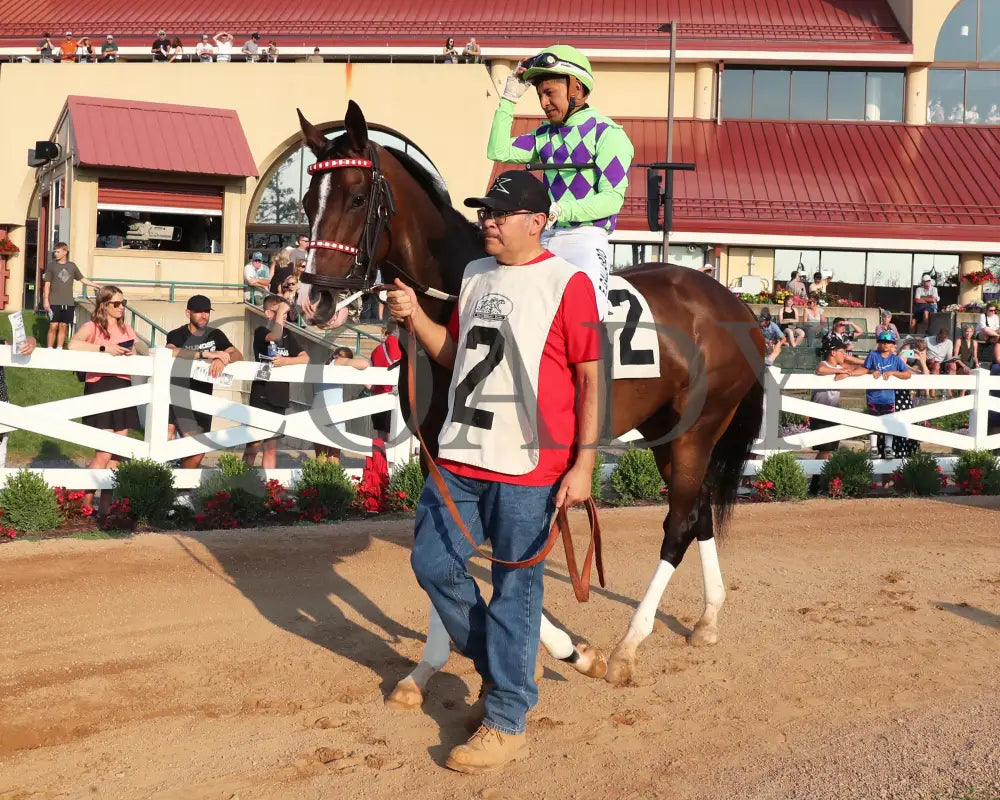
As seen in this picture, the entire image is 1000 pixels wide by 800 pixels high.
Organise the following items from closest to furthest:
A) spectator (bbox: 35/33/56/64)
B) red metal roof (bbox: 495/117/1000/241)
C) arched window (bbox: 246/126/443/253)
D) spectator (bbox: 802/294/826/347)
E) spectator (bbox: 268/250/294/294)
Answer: spectator (bbox: 268/250/294/294)
spectator (bbox: 802/294/826/347)
red metal roof (bbox: 495/117/1000/241)
spectator (bbox: 35/33/56/64)
arched window (bbox: 246/126/443/253)

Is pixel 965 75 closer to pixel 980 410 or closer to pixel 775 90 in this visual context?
pixel 775 90

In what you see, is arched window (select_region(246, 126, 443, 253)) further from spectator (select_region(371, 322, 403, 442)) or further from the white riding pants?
the white riding pants

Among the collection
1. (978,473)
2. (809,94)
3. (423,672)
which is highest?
(809,94)

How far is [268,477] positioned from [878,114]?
22028 millimetres

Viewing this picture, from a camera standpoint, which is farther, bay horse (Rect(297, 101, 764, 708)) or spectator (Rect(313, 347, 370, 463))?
spectator (Rect(313, 347, 370, 463))

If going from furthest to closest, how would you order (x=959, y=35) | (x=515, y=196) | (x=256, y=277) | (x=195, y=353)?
(x=959, y=35) < (x=256, y=277) < (x=195, y=353) < (x=515, y=196)

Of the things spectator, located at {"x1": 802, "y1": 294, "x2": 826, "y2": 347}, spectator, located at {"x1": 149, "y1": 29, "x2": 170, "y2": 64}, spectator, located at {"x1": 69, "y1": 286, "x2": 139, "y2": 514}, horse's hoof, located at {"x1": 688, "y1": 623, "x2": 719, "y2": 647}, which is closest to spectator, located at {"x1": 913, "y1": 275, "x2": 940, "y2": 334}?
spectator, located at {"x1": 802, "y1": 294, "x2": 826, "y2": 347}

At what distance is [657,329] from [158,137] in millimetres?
18832

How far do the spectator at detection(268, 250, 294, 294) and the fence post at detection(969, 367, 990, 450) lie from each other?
8.84m

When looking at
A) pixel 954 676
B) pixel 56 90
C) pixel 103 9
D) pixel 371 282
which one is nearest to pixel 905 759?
pixel 954 676

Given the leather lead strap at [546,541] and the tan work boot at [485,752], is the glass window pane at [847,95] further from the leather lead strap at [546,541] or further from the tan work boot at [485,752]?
the tan work boot at [485,752]

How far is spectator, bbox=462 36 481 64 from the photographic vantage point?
24828 millimetres

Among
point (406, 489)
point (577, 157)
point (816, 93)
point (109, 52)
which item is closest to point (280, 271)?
point (406, 489)

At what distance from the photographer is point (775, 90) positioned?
2614 cm
